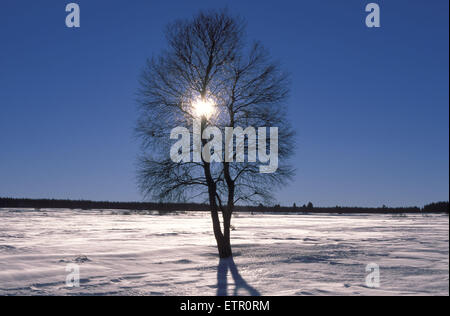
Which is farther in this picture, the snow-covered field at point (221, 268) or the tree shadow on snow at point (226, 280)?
the snow-covered field at point (221, 268)

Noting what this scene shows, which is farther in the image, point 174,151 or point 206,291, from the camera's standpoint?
point 174,151

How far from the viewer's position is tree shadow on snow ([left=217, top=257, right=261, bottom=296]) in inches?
439

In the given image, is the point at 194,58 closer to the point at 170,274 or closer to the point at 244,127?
the point at 244,127

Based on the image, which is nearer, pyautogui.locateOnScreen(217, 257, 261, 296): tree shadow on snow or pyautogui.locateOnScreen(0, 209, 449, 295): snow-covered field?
pyautogui.locateOnScreen(217, 257, 261, 296): tree shadow on snow

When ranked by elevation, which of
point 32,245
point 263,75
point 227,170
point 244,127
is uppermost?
point 263,75

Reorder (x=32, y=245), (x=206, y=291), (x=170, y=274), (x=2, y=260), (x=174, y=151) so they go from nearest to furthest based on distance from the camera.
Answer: (x=206, y=291) < (x=170, y=274) < (x=2, y=260) < (x=174, y=151) < (x=32, y=245)

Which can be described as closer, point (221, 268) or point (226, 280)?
point (226, 280)

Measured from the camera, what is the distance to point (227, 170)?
59.6 ft

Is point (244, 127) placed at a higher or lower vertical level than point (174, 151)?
higher

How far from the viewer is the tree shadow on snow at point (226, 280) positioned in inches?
439

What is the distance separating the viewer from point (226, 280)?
12914 millimetres
